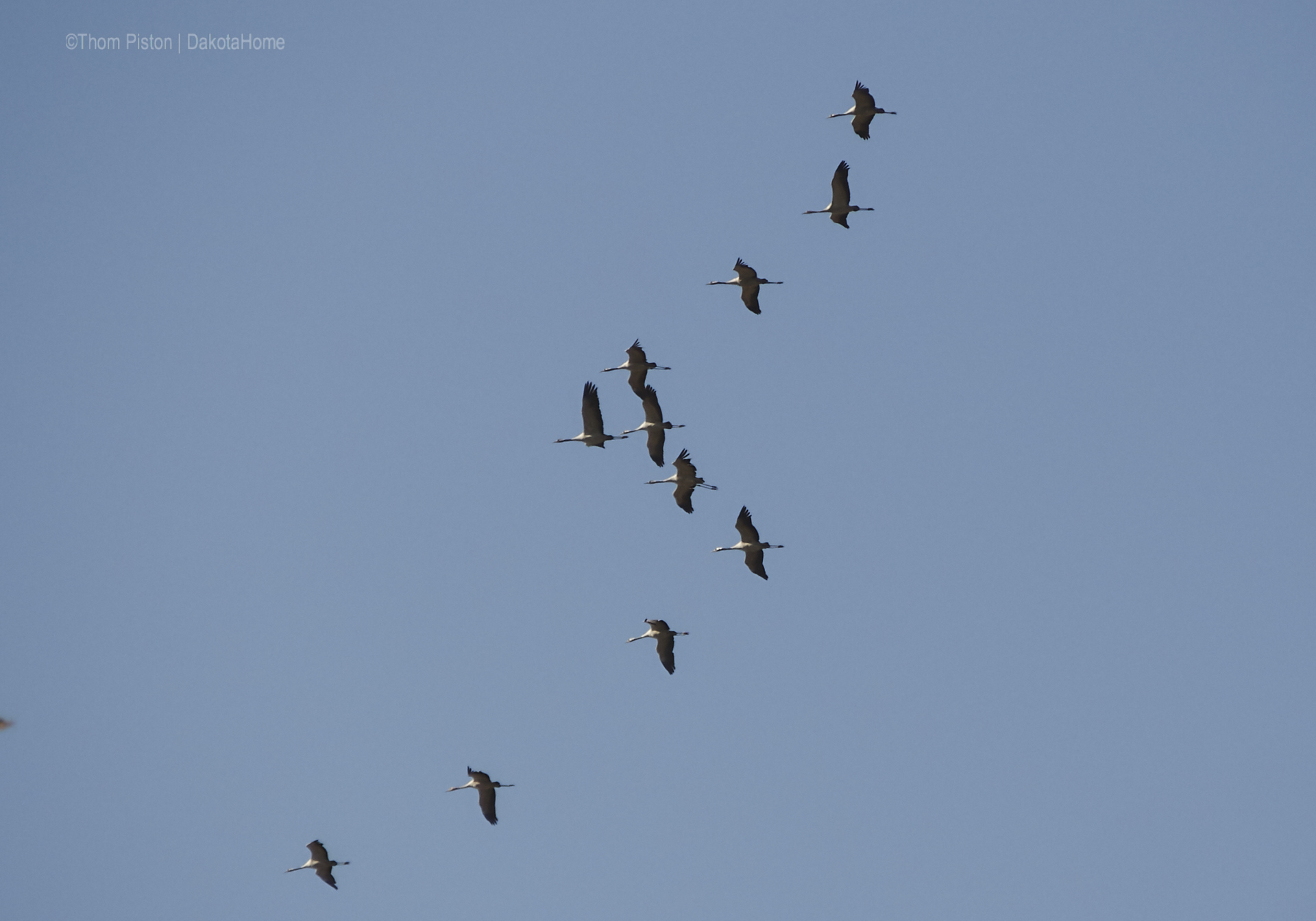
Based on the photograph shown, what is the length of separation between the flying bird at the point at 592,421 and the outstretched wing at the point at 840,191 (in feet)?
25.7

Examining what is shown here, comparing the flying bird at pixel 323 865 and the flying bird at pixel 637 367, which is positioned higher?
the flying bird at pixel 637 367

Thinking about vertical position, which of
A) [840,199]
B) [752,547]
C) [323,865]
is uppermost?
[840,199]

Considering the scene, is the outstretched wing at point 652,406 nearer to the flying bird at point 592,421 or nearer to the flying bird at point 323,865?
the flying bird at point 592,421

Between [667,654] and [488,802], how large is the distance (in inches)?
231

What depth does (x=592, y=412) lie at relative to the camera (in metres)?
42.9

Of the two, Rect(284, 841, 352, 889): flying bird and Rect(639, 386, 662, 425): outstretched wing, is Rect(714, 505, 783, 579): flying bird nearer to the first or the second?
Rect(639, 386, 662, 425): outstretched wing

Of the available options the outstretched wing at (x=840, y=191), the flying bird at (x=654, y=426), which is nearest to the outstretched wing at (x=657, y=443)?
the flying bird at (x=654, y=426)

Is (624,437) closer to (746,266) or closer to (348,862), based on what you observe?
(746,266)

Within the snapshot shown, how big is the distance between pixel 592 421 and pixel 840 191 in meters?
8.75

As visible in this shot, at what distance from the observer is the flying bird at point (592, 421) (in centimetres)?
4275

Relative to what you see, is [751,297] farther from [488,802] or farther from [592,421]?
[488,802]

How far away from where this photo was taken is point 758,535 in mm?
42250

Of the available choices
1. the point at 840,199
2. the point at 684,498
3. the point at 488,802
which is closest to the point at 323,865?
the point at 488,802

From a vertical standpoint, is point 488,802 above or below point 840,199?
below
